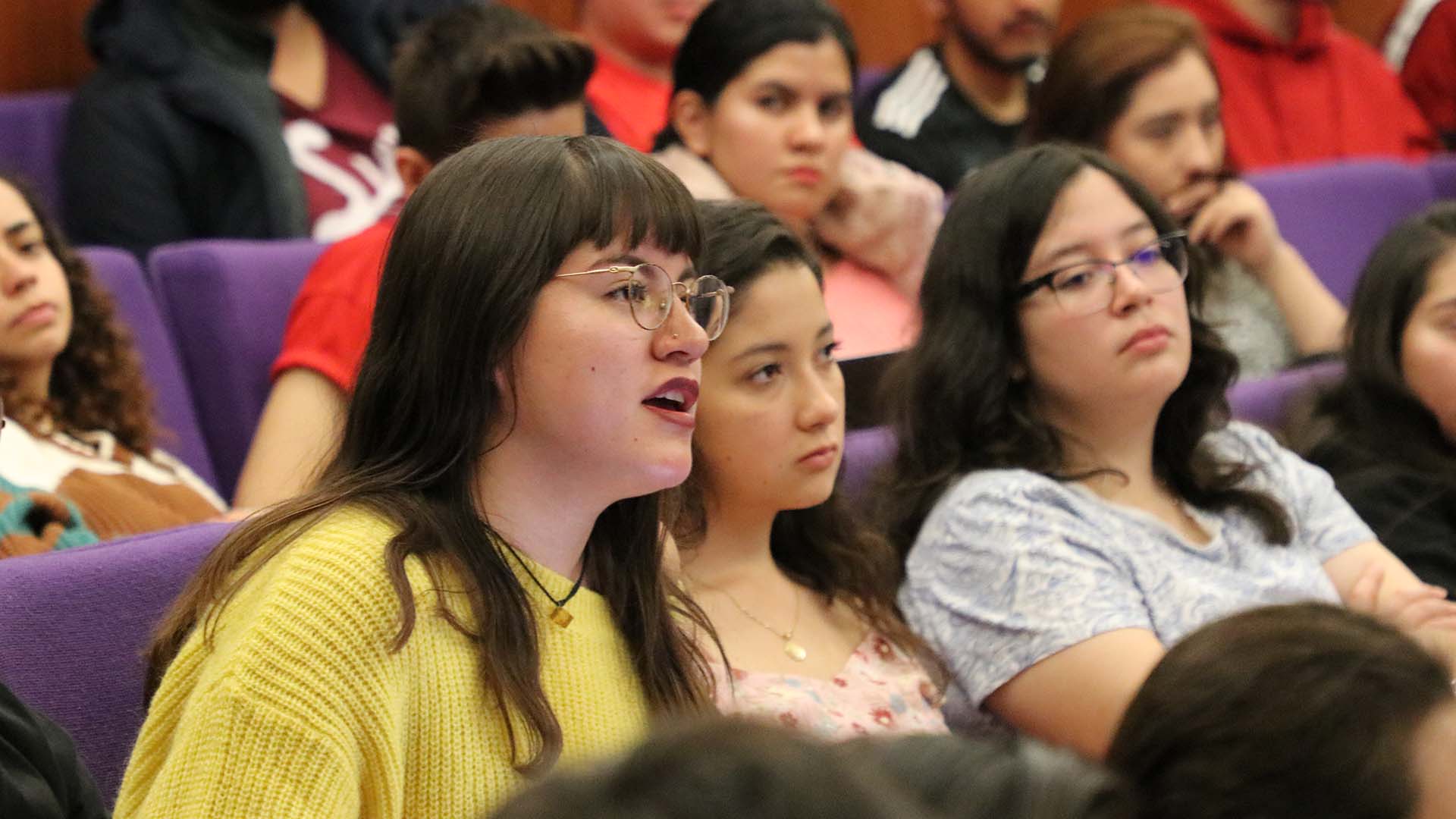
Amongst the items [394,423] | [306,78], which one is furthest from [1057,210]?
[306,78]

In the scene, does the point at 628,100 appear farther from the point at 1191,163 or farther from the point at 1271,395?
the point at 1271,395

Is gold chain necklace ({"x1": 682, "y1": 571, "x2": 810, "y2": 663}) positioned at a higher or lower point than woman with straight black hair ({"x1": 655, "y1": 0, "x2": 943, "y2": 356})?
lower

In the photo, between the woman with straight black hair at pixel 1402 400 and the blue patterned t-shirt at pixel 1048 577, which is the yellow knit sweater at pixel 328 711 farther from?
the woman with straight black hair at pixel 1402 400

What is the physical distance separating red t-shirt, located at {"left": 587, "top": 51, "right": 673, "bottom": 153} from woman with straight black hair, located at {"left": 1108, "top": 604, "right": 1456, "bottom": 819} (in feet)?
6.27

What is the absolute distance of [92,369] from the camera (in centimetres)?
201

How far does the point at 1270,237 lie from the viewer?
2.56 metres

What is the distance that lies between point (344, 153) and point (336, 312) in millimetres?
931

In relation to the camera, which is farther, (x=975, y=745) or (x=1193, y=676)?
(x=1193, y=676)

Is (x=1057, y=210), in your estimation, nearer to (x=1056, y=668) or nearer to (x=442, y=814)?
(x=1056, y=668)

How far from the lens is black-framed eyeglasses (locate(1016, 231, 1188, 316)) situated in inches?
65.2

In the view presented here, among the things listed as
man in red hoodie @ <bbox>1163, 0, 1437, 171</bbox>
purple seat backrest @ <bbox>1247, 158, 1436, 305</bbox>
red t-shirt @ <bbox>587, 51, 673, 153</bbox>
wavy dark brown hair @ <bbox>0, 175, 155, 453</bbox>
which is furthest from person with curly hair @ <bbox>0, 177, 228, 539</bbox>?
man in red hoodie @ <bbox>1163, 0, 1437, 171</bbox>

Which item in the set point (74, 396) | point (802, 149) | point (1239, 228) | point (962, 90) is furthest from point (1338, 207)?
point (74, 396)

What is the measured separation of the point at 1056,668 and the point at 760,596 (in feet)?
0.88

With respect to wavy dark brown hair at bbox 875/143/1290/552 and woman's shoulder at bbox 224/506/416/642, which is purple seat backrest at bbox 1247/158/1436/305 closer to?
wavy dark brown hair at bbox 875/143/1290/552
